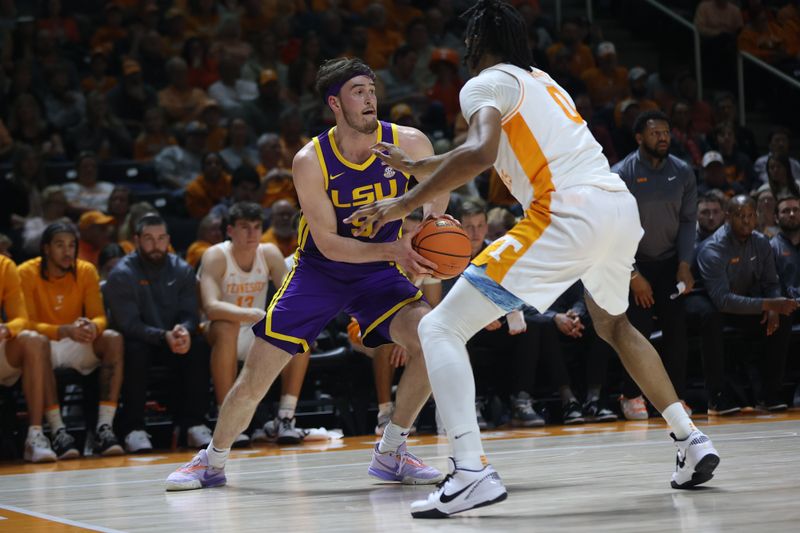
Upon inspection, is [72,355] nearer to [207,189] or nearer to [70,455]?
[70,455]

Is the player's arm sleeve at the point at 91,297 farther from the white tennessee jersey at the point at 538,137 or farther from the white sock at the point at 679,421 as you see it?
the white sock at the point at 679,421

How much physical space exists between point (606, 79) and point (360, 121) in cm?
898

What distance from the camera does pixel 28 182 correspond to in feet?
31.9

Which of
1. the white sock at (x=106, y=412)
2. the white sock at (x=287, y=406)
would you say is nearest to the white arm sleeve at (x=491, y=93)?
the white sock at (x=287, y=406)

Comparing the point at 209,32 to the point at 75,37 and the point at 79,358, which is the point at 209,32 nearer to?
the point at 75,37

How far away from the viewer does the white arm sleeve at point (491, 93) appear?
381cm

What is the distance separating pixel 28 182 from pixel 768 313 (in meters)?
6.13

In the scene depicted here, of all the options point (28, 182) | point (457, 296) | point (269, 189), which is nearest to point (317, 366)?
point (269, 189)

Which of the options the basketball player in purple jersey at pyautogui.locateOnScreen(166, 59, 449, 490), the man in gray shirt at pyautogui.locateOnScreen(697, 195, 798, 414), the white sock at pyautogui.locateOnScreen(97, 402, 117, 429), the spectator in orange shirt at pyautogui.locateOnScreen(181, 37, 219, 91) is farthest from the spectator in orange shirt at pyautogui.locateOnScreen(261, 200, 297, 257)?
the basketball player in purple jersey at pyautogui.locateOnScreen(166, 59, 449, 490)

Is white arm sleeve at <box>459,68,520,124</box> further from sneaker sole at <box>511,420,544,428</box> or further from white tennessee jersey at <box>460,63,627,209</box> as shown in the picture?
sneaker sole at <box>511,420,544,428</box>

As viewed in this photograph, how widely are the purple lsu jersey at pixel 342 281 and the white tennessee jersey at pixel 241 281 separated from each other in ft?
10.2

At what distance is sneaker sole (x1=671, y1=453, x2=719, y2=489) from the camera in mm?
4004

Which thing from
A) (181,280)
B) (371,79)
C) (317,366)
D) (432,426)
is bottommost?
(432,426)

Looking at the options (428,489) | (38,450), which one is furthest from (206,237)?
(428,489)
